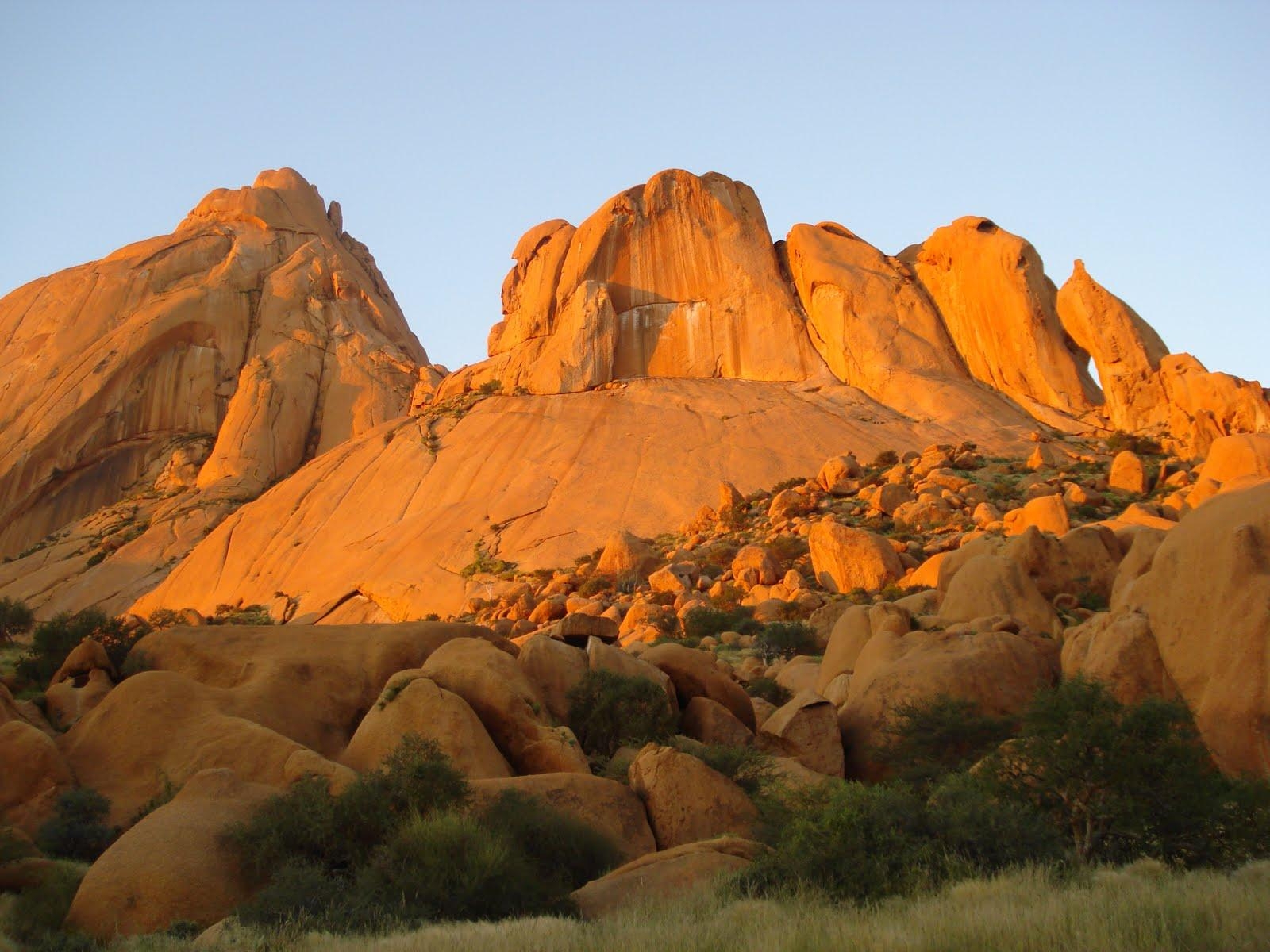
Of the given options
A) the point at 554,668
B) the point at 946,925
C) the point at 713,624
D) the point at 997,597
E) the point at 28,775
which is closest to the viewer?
the point at 946,925

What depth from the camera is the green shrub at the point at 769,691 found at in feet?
77.8

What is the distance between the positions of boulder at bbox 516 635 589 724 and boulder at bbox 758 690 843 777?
10.6 ft

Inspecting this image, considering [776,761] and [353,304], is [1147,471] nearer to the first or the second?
[776,761]

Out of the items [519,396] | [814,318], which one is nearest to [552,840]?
[519,396]

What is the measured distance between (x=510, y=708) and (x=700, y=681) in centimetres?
447

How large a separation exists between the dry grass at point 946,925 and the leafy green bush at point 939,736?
613 cm

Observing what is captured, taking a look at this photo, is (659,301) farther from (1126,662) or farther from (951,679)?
(1126,662)

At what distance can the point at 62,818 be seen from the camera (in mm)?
15242

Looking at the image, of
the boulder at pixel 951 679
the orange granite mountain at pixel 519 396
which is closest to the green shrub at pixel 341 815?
the boulder at pixel 951 679

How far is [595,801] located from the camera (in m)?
14.7

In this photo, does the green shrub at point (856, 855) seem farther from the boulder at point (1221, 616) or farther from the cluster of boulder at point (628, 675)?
the boulder at point (1221, 616)

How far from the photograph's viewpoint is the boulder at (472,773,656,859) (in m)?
14.3

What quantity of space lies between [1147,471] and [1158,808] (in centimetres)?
2871

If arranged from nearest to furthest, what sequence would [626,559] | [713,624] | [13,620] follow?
[713,624]
[13,620]
[626,559]
